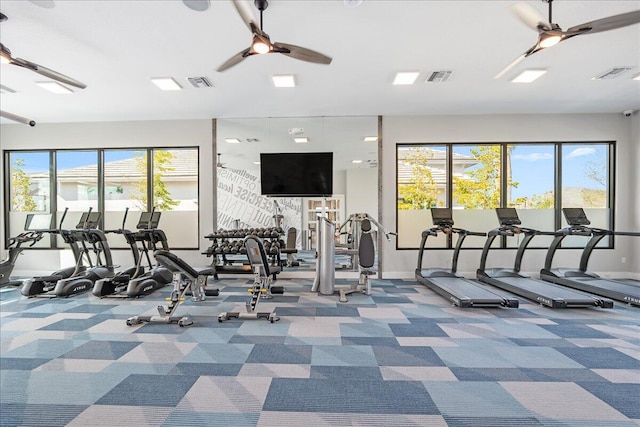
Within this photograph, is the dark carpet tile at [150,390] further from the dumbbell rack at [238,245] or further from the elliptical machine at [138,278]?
the dumbbell rack at [238,245]

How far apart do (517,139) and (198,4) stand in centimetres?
644

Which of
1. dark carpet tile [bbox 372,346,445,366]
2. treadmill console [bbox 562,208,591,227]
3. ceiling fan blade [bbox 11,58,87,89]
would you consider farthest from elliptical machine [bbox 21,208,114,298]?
treadmill console [bbox 562,208,591,227]

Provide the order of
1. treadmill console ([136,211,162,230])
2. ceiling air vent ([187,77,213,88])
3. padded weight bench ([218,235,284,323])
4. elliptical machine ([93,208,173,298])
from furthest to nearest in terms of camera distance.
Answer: treadmill console ([136,211,162,230]) < elliptical machine ([93,208,173,298]) < ceiling air vent ([187,77,213,88]) < padded weight bench ([218,235,284,323])

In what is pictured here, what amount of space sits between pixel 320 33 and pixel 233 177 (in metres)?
6.02

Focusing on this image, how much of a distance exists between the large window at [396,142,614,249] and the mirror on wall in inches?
47.9

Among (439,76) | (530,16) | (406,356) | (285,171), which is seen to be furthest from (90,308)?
(530,16)

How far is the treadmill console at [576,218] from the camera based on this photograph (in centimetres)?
531

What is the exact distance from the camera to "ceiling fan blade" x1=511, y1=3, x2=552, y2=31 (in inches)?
106

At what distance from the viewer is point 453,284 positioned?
5.14 m

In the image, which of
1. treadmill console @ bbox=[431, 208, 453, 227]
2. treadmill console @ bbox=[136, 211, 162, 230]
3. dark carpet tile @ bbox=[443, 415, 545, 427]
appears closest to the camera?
dark carpet tile @ bbox=[443, 415, 545, 427]

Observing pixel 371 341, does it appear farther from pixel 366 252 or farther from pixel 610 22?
pixel 610 22

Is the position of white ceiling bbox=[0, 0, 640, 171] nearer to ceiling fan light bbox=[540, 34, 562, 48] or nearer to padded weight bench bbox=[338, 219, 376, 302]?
ceiling fan light bbox=[540, 34, 562, 48]

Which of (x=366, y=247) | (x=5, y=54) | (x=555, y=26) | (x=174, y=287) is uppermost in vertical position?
(x=555, y=26)

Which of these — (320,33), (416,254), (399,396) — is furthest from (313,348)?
(416,254)
